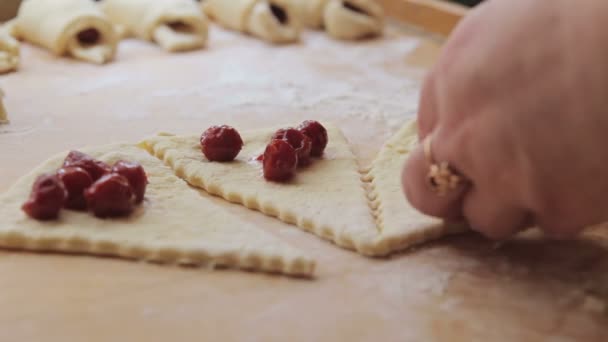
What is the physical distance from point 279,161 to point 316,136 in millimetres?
205

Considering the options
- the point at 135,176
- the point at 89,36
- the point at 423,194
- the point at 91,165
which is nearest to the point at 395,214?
the point at 423,194

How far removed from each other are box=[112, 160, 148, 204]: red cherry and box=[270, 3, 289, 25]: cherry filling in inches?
79.9

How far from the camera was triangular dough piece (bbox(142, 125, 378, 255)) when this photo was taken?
A: 1654 millimetres

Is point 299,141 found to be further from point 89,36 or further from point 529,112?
point 89,36

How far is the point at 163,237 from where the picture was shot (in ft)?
5.11

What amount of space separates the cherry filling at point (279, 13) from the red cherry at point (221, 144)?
1.75 metres

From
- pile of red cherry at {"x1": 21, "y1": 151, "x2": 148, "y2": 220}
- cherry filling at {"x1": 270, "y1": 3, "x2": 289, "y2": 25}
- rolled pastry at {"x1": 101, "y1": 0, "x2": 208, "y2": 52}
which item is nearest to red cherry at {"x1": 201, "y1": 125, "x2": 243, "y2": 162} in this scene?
pile of red cherry at {"x1": 21, "y1": 151, "x2": 148, "y2": 220}

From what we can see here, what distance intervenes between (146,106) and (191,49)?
759 millimetres

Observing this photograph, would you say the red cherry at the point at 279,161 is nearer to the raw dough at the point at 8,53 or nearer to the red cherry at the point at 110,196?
the red cherry at the point at 110,196

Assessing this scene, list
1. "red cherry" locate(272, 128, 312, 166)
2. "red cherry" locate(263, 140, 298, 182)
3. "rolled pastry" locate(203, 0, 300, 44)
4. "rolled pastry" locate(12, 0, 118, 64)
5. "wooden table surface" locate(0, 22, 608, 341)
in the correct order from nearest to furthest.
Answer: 1. "wooden table surface" locate(0, 22, 608, 341)
2. "red cherry" locate(263, 140, 298, 182)
3. "red cherry" locate(272, 128, 312, 166)
4. "rolled pastry" locate(12, 0, 118, 64)
5. "rolled pastry" locate(203, 0, 300, 44)

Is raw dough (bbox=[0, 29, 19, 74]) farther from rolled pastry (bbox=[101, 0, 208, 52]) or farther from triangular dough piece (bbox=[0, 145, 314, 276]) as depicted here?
triangular dough piece (bbox=[0, 145, 314, 276])

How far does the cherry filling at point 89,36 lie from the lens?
313 cm

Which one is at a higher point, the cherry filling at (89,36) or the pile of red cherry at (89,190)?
the pile of red cherry at (89,190)

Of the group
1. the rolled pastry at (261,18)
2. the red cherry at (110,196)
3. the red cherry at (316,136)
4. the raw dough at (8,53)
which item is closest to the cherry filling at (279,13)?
the rolled pastry at (261,18)
